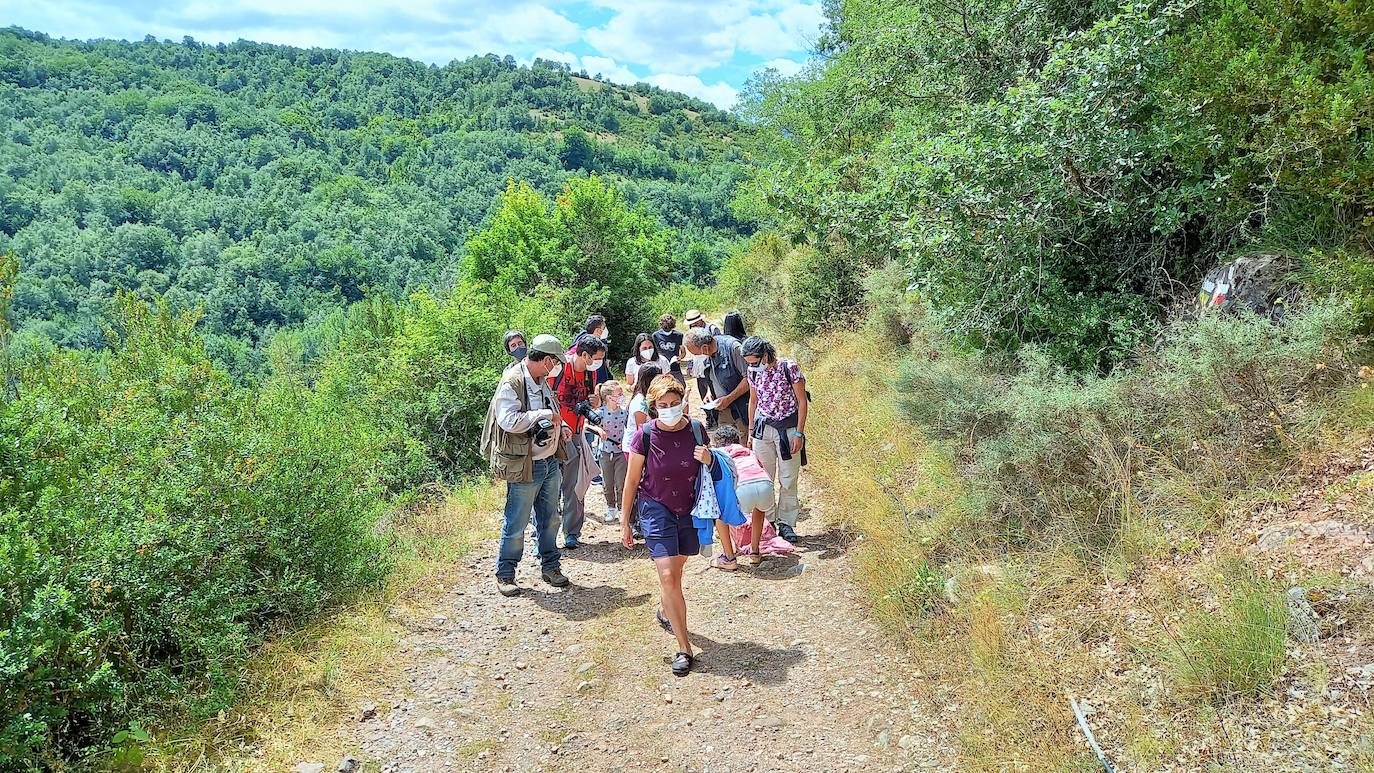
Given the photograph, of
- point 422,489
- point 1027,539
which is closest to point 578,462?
point 1027,539

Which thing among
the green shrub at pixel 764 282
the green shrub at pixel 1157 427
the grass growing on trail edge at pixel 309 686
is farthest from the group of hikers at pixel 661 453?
the green shrub at pixel 764 282

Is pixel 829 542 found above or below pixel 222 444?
below

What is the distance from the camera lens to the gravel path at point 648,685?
13.5 ft

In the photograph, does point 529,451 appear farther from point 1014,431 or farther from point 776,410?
point 1014,431

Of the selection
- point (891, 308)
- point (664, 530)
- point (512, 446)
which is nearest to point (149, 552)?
point (512, 446)

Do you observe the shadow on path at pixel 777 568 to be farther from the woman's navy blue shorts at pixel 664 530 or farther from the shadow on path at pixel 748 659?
the woman's navy blue shorts at pixel 664 530

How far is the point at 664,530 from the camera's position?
470 centimetres

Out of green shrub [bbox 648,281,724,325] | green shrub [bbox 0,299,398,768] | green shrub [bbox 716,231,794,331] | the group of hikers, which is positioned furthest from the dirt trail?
green shrub [bbox 648,281,724,325]

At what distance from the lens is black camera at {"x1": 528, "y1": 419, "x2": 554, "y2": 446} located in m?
5.62

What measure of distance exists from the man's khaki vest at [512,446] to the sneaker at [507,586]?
3.15 ft

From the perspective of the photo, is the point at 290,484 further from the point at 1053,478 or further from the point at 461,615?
the point at 1053,478

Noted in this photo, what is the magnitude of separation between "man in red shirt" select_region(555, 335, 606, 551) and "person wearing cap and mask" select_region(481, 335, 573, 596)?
1.32 ft

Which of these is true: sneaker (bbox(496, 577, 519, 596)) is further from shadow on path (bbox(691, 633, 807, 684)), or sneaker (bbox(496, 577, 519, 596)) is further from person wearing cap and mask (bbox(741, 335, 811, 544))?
person wearing cap and mask (bbox(741, 335, 811, 544))

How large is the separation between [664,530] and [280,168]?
131 metres
